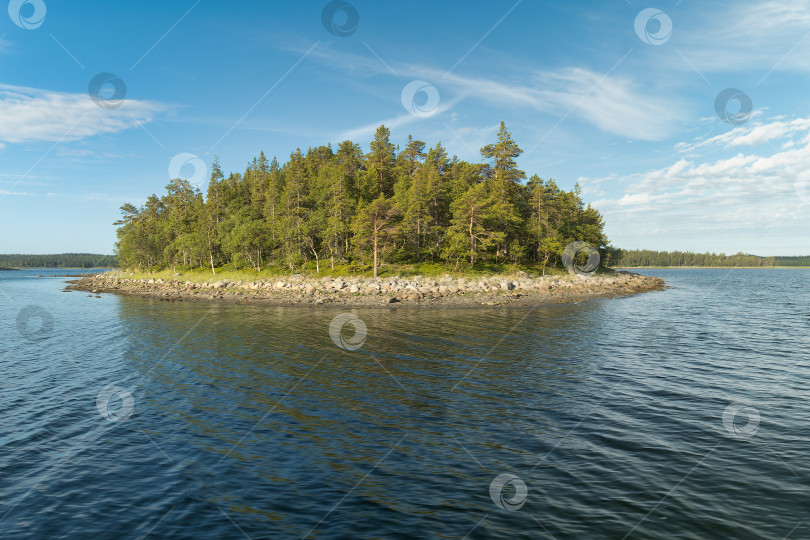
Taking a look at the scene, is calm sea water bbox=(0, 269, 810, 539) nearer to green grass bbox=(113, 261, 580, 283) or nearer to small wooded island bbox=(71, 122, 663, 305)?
small wooded island bbox=(71, 122, 663, 305)

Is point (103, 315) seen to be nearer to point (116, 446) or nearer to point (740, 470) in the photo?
point (116, 446)

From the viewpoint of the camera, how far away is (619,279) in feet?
266

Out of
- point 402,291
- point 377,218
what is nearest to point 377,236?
point 377,218

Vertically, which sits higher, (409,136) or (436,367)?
(409,136)

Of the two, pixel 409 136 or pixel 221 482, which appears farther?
pixel 409 136

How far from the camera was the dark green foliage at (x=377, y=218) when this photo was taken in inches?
2827

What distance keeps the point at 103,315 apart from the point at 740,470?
181 ft

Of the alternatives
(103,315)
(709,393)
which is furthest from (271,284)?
(709,393)

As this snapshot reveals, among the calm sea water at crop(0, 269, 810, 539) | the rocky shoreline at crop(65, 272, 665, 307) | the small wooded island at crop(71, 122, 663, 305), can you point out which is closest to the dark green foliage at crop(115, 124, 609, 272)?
the small wooded island at crop(71, 122, 663, 305)

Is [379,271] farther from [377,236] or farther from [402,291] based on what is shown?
[402,291]

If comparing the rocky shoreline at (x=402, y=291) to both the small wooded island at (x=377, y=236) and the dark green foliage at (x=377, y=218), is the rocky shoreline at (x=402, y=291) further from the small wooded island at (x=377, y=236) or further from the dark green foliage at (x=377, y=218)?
the dark green foliage at (x=377, y=218)

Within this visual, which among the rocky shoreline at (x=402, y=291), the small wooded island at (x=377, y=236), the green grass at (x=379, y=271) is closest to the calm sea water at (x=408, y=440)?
the rocky shoreline at (x=402, y=291)

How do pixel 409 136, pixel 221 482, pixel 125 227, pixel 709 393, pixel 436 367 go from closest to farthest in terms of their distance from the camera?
pixel 221 482, pixel 709 393, pixel 436 367, pixel 409 136, pixel 125 227

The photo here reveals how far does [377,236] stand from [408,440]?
177 feet
